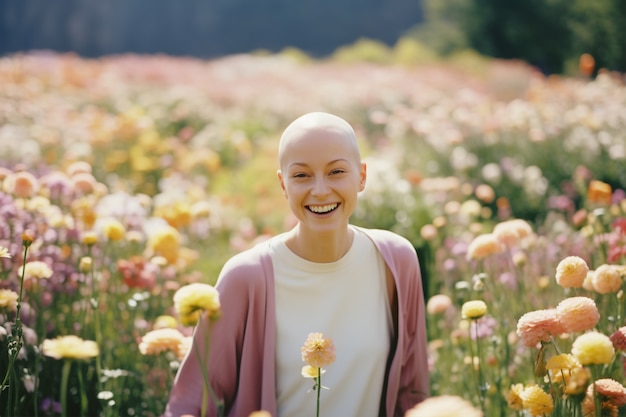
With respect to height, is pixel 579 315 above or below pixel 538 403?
above

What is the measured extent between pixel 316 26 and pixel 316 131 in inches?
1260

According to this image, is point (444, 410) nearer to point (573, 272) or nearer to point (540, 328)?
point (540, 328)

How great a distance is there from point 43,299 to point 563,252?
217 cm

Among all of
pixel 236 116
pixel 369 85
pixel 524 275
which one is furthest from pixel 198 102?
pixel 524 275

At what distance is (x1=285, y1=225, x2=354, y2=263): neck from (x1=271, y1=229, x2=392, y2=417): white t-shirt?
2cm

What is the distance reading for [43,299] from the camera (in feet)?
8.82

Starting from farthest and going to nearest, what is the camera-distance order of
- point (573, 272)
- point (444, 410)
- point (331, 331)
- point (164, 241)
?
point (164, 241)
point (331, 331)
point (573, 272)
point (444, 410)

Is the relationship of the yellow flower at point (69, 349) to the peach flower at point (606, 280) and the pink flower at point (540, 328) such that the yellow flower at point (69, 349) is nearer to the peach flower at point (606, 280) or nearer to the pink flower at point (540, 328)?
the pink flower at point (540, 328)

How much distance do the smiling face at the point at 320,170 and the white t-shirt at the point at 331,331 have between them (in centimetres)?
16

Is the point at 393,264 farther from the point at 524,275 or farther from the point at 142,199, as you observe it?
the point at 142,199

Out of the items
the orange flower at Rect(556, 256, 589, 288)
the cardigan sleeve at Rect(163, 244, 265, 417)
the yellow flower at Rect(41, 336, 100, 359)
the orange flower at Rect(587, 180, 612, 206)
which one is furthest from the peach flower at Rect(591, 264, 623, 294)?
the yellow flower at Rect(41, 336, 100, 359)

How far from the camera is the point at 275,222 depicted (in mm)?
5004

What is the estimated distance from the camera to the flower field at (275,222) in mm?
1945

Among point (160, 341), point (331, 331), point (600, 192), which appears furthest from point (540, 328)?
point (600, 192)
